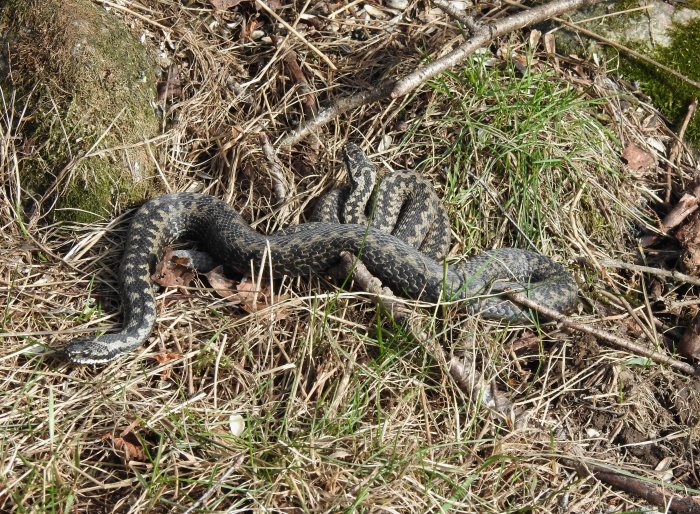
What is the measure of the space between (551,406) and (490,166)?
212cm

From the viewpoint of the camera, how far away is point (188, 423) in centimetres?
464

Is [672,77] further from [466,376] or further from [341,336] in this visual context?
[341,336]

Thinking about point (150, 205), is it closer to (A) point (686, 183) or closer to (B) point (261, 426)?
(B) point (261, 426)

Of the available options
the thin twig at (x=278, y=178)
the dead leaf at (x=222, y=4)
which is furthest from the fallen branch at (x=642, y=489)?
the dead leaf at (x=222, y=4)

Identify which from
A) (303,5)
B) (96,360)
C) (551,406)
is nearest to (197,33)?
(303,5)

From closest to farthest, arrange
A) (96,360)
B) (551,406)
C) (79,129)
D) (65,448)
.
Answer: (65,448), (96,360), (551,406), (79,129)

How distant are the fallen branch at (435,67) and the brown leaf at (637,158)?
1.44 meters

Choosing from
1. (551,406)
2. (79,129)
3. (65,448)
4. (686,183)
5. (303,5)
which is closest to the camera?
(65,448)

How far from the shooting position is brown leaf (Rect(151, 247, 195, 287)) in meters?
5.75

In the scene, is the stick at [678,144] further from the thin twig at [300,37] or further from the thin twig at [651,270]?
the thin twig at [300,37]

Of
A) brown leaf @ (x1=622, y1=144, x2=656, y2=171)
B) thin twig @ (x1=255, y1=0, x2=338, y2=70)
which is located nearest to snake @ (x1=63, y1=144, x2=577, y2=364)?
thin twig @ (x1=255, y1=0, x2=338, y2=70)

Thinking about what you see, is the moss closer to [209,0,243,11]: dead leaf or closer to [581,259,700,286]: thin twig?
[581,259,700,286]: thin twig

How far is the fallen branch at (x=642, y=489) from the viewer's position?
464 centimetres

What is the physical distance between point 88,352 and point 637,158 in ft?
16.3
